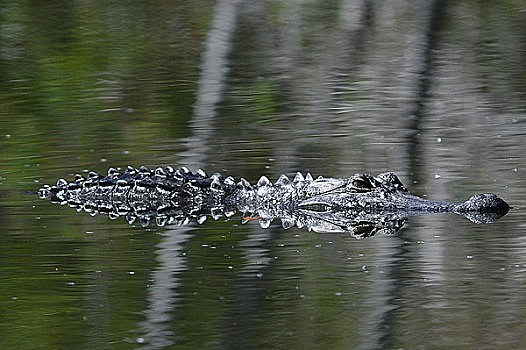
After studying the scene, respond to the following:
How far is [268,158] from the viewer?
1171 centimetres

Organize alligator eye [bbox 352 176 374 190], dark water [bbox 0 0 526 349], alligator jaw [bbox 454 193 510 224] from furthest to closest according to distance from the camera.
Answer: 1. alligator eye [bbox 352 176 374 190]
2. alligator jaw [bbox 454 193 510 224]
3. dark water [bbox 0 0 526 349]

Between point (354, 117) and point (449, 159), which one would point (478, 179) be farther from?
point (354, 117)

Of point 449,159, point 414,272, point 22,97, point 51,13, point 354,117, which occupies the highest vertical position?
point 414,272

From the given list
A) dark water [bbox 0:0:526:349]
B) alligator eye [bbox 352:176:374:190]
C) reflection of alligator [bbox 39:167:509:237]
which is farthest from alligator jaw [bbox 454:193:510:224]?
alligator eye [bbox 352:176:374:190]

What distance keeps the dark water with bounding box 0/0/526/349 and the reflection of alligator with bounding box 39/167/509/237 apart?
0.76ft

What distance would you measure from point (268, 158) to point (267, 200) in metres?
2.20

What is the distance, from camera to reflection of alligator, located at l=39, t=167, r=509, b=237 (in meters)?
8.66

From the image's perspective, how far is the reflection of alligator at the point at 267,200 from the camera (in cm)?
866

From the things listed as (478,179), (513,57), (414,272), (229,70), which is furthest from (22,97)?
(414,272)

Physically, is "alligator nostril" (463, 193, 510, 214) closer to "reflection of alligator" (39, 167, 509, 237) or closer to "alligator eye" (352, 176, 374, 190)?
"reflection of alligator" (39, 167, 509, 237)

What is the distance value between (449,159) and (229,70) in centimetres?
992

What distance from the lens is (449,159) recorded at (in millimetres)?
11172

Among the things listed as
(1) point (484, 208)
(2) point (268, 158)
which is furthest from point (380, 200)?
(2) point (268, 158)

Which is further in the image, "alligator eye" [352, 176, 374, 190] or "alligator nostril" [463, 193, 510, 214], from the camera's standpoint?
"alligator eye" [352, 176, 374, 190]
